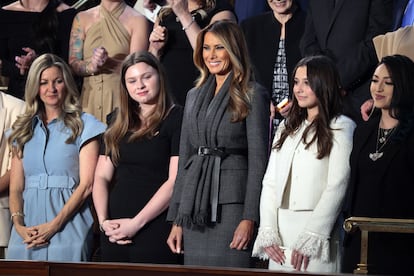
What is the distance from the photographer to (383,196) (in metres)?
4.36

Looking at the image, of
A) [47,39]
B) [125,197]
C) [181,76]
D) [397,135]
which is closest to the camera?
[397,135]

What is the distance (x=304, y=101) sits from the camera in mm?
4512

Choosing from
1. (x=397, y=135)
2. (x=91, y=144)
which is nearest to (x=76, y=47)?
(x=91, y=144)

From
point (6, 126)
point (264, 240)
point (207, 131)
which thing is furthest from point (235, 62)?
point (6, 126)

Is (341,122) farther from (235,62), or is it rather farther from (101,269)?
(101,269)

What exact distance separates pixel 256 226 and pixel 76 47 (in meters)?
1.38

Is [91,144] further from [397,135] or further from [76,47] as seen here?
[397,135]

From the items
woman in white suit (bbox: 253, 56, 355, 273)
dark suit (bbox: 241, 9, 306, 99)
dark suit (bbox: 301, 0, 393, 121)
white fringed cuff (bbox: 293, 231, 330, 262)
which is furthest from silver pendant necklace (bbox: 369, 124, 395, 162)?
dark suit (bbox: 241, 9, 306, 99)

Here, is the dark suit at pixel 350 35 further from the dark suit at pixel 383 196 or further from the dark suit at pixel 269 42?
the dark suit at pixel 383 196

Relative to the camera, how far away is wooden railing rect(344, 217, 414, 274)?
3.91 meters

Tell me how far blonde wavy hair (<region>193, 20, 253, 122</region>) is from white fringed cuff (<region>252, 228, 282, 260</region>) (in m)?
0.47

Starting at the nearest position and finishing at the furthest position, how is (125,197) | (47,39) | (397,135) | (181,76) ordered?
1. (397,135)
2. (125,197)
3. (181,76)
4. (47,39)

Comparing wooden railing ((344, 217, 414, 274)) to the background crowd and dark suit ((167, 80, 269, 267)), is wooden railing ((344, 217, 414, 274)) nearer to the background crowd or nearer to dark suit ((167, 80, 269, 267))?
the background crowd

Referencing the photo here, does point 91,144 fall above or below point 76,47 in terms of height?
below
